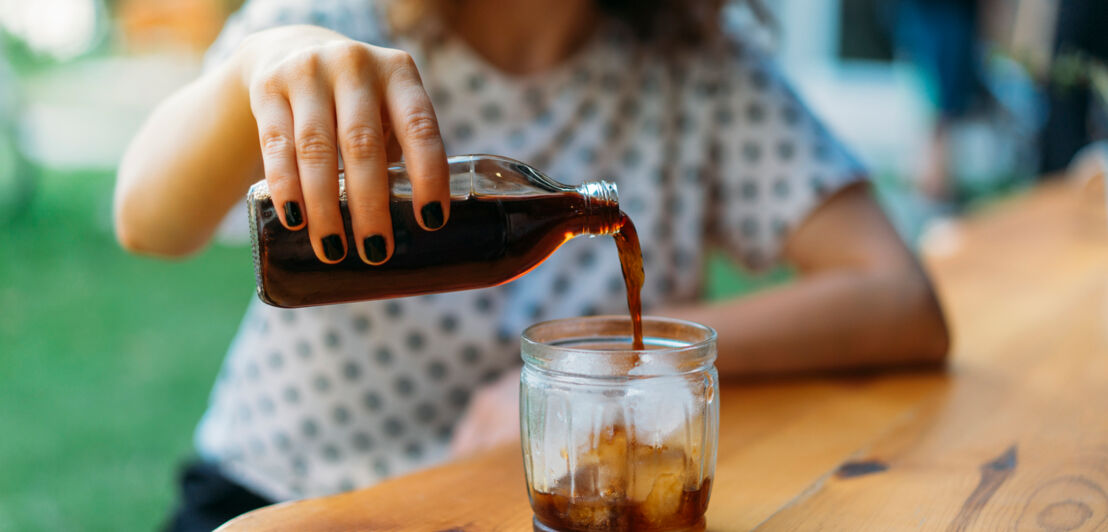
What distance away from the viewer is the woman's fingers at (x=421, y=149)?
0.56 metres

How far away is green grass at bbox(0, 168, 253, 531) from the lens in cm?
220

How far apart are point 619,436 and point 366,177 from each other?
21 cm

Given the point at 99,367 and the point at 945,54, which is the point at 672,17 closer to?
the point at 99,367

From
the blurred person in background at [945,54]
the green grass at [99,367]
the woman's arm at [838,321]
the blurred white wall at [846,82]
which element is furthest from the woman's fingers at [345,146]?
the blurred white wall at [846,82]

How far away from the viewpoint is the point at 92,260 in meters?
4.07

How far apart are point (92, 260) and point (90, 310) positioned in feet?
2.40

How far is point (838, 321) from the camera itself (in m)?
1.05

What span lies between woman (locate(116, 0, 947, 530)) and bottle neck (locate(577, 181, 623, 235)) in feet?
0.96

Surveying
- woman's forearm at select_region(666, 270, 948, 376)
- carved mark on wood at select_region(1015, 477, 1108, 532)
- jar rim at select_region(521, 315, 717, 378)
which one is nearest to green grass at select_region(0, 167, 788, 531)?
woman's forearm at select_region(666, 270, 948, 376)

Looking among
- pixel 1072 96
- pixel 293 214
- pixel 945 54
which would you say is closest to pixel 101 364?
pixel 293 214

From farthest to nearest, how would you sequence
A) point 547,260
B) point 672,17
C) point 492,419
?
point 672,17
point 547,260
point 492,419

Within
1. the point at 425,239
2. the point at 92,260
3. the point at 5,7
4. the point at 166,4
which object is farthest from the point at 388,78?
the point at 166,4

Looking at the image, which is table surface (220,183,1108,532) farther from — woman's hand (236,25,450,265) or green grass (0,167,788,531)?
green grass (0,167,788,531)

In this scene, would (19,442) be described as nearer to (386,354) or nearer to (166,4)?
(386,354)
